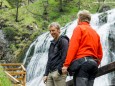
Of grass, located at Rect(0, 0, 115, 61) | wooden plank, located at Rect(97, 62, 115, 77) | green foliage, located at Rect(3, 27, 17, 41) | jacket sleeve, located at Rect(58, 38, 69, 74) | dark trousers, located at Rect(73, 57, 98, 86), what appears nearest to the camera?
wooden plank, located at Rect(97, 62, 115, 77)

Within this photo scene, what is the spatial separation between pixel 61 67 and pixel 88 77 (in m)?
0.89

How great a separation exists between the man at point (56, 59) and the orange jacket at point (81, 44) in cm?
77

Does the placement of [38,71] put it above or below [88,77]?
below

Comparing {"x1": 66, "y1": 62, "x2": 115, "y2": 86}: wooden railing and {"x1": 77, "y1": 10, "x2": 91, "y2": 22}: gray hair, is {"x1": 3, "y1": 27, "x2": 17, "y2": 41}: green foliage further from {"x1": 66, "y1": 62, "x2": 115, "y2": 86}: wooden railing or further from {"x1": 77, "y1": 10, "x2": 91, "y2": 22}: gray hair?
{"x1": 66, "y1": 62, "x2": 115, "y2": 86}: wooden railing

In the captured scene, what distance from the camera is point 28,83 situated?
29.0m

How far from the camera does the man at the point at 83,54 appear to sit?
23.7 ft

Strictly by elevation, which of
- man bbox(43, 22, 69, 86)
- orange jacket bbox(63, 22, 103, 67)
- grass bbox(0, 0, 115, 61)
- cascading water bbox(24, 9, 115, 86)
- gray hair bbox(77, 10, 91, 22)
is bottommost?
grass bbox(0, 0, 115, 61)

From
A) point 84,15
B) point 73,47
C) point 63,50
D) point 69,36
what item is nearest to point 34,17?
point 69,36

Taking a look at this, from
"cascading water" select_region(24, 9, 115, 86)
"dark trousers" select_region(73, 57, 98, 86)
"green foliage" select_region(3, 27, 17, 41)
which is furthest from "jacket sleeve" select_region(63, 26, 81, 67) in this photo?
"green foliage" select_region(3, 27, 17, 41)

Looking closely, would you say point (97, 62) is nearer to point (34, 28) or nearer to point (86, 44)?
point (86, 44)

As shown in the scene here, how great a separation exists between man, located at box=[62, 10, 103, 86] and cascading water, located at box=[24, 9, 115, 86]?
1650 centimetres

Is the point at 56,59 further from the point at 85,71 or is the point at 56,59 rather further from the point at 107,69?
the point at 107,69

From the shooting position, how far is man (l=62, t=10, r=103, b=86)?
284 inches

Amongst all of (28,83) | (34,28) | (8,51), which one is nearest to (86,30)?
(28,83)
